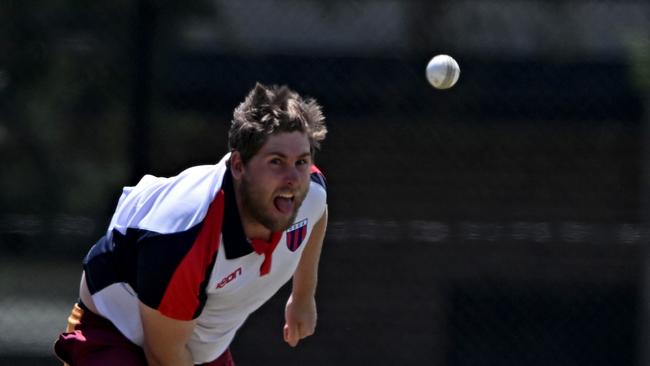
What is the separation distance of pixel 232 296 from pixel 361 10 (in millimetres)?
2846

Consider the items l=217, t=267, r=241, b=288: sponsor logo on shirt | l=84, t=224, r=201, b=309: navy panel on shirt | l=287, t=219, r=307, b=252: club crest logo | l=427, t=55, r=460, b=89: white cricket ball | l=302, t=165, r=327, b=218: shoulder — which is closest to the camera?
l=84, t=224, r=201, b=309: navy panel on shirt

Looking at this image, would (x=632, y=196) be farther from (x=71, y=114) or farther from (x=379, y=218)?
(x=71, y=114)

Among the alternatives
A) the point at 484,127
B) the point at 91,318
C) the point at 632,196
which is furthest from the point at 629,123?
the point at 91,318

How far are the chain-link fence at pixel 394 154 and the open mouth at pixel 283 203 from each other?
262cm

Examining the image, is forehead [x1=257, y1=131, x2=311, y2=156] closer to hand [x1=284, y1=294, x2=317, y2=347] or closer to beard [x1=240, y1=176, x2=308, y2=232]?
beard [x1=240, y1=176, x2=308, y2=232]

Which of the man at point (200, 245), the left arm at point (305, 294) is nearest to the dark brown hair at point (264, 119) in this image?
the man at point (200, 245)

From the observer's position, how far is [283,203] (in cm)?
356

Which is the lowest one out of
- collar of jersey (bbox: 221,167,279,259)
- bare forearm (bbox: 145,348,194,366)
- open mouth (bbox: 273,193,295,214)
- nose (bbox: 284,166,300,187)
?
bare forearm (bbox: 145,348,194,366)

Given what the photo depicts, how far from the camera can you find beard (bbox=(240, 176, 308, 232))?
139 inches

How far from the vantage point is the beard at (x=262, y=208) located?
3.53 metres

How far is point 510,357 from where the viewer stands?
6.29 meters

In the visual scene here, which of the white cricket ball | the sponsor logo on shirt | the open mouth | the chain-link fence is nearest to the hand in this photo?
the sponsor logo on shirt

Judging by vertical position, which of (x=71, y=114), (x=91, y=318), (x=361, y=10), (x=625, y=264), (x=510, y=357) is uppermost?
(x=361, y=10)

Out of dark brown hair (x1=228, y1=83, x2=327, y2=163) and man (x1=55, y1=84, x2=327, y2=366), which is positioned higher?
dark brown hair (x1=228, y1=83, x2=327, y2=163)
